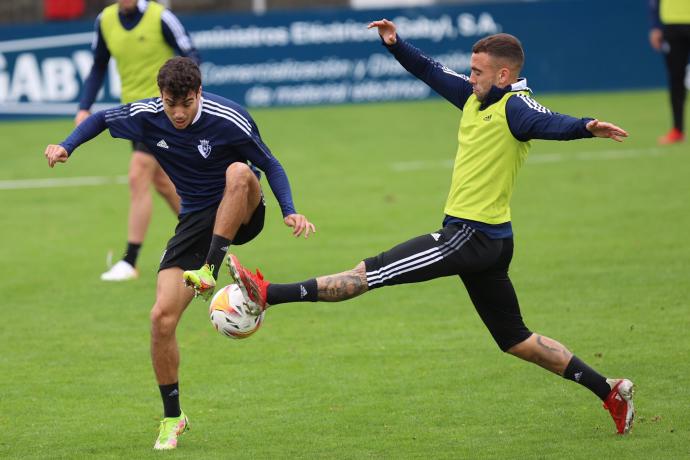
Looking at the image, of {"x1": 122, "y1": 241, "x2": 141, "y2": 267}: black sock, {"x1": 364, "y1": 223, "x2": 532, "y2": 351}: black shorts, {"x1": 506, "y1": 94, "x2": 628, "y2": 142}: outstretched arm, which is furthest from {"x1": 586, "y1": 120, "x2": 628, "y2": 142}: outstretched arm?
{"x1": 122, "y1": 241, "x2": 141, "y2": 267}: black sock

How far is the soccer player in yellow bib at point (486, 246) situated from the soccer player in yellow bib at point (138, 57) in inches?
206

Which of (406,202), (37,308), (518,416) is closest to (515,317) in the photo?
(518,416)

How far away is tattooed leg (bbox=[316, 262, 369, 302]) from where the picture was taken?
268 inches

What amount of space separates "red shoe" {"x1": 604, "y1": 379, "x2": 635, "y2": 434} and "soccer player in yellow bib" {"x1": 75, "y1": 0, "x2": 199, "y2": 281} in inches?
232

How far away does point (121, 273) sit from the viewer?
11797mm

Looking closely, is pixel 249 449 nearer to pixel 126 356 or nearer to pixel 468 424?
pixel 468 424

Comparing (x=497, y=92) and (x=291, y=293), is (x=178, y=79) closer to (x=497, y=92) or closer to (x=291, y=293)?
(x=291, y=293)

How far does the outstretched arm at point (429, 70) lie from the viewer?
737 centimetres

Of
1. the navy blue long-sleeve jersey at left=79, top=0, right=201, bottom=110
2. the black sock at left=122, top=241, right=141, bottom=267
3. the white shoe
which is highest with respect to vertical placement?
the navy blue long-sleeve jersey at left=79, top=0, right=201, bottom=110

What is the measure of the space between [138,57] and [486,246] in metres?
5.97

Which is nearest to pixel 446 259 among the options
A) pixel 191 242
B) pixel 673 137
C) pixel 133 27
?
pixel 191 242

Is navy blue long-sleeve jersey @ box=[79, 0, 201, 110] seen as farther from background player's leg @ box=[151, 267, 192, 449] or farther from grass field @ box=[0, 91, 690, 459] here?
background player's leg @ box=[151, 267, 192, 449]

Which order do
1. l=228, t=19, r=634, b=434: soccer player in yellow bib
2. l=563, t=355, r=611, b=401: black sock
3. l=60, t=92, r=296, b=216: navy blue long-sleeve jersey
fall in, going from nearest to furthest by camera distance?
1. l=228, t=19, r=634, b=434: soccer player in yellow bib
2. l=563, t=355, r=611, b=401: black sock
3. l=60, t=92, r=296, b=216: navy blue long-sleeve jersey

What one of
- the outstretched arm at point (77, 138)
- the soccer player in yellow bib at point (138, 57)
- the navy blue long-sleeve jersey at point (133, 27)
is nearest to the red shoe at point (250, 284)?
the outstretched arm at point (77, 138)
